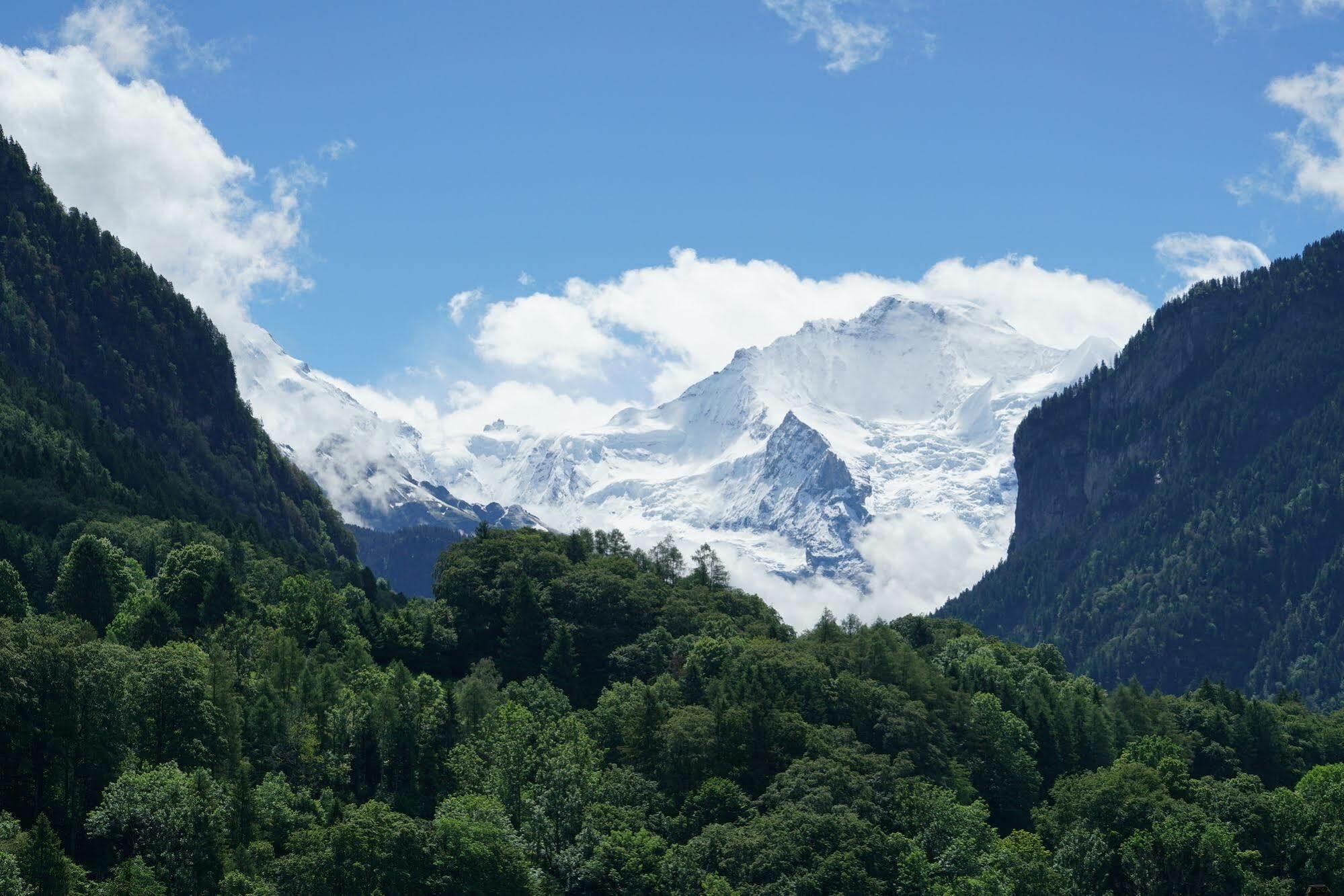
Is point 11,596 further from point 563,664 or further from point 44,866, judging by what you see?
point 44,866

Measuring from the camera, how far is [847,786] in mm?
138875

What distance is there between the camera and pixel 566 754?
453ft

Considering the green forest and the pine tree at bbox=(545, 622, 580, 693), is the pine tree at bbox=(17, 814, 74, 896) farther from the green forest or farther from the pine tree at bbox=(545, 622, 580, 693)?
the pine tree at bbox=(545, 622, 580, 693)

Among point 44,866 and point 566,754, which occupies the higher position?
point 566,754

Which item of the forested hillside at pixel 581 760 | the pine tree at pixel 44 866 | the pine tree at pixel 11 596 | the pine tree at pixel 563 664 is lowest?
the pine tree at pixel 44 866

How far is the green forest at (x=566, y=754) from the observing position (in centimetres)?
11512

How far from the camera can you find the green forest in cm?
11512

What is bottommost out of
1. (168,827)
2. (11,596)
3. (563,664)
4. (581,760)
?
(168,827)

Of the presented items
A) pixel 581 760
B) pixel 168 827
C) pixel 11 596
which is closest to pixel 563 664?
pixel 581 760

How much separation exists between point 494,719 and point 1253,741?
264 ft

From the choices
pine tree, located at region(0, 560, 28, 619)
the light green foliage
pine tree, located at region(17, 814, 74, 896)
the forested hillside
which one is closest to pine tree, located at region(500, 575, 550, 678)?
the forested hillside

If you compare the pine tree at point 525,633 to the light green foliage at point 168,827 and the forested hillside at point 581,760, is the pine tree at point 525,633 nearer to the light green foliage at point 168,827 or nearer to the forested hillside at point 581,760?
the forested hillside at point 581,760

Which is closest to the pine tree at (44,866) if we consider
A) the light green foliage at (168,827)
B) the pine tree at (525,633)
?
the light green foliage at (168,827)

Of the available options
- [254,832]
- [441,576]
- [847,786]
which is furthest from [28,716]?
[441,576]
